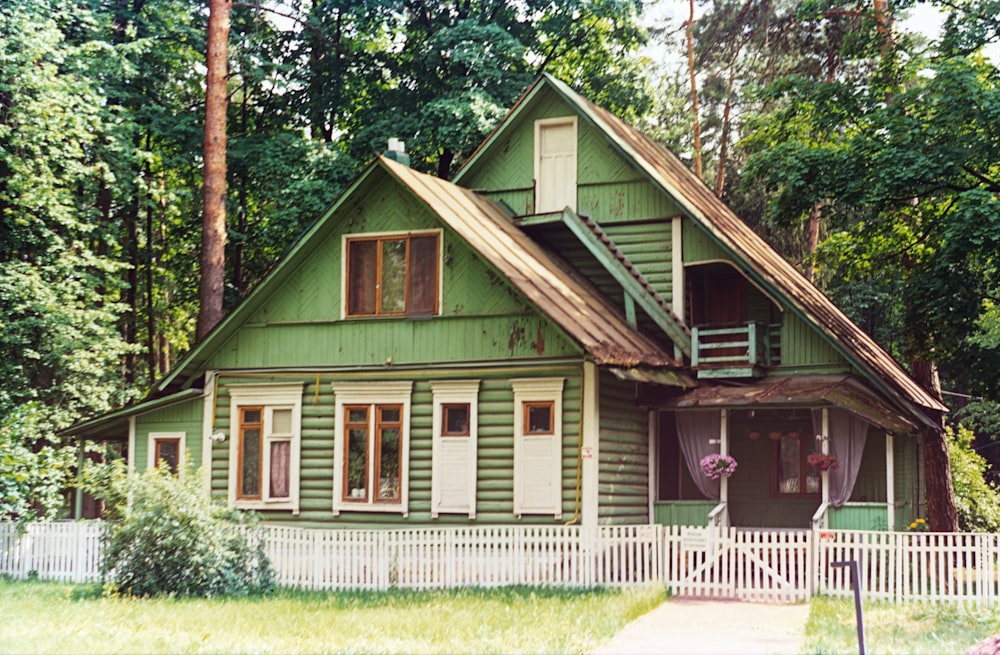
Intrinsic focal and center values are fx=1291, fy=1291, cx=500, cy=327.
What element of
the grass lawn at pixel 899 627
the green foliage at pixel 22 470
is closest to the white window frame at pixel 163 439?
the green foliage at pixel 22 470

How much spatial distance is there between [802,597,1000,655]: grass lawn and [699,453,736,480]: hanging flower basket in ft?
16.8

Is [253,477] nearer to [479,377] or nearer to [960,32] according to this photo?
[479,377]

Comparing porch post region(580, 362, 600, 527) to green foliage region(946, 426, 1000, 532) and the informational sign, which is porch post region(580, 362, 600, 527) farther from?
green foliage region(946, 426, 1000, 532)

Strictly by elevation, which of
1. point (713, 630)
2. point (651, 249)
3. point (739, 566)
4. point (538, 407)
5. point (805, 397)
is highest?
point (651, 249)

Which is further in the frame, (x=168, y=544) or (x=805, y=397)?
(x=805, y=397)

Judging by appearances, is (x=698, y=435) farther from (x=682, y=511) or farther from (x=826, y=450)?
(x=826, y=450)

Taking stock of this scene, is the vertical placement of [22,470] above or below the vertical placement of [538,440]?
below

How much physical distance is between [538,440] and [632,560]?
370 cm

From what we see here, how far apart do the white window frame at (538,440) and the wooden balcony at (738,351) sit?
331 cm

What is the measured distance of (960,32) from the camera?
24.3 meters

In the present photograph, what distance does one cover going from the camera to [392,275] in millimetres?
23938

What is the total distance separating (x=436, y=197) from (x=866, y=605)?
1063 cm

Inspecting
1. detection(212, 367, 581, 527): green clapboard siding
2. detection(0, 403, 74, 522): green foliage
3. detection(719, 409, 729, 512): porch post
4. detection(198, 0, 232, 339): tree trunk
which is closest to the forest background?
detection(0, 403, 74, 522): green foliage

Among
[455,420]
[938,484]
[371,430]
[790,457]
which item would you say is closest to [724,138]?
[938,484]
